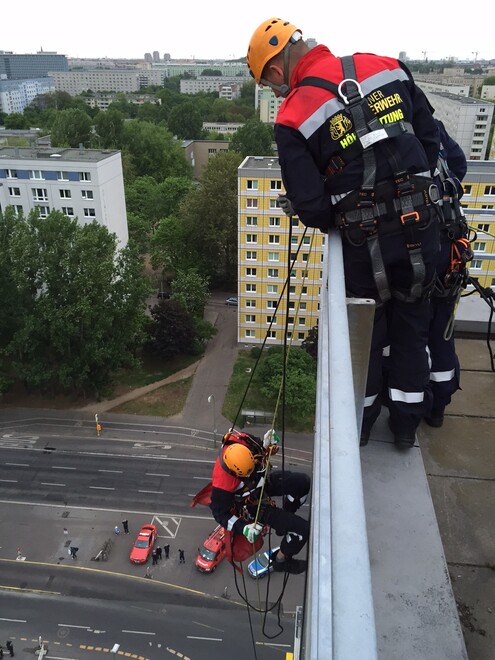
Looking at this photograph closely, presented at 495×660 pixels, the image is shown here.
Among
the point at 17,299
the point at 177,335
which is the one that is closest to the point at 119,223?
the point at 177,335

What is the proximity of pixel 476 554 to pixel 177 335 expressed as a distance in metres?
23.7

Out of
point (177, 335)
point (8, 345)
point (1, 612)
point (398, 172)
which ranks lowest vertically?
point (1, 612)

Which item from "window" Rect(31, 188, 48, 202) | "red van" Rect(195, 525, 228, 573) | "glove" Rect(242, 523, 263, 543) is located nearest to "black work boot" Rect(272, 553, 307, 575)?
"glove" Rect(242, 523, 263, 543)

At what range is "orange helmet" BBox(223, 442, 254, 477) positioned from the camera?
4.86 meters

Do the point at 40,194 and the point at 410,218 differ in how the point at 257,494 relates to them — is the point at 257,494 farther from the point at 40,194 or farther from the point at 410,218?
the point at 40,194

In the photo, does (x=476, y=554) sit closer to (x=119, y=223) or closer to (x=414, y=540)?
(x=414, y=540)

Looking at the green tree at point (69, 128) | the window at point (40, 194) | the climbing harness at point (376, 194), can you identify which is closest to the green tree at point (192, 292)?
the window at point (40, 194)

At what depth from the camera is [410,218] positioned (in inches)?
127

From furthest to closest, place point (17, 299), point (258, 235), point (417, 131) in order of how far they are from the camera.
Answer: point (258, 235), point (17, 299), point (417, 131)

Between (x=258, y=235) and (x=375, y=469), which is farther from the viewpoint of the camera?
(x=258, y=235)

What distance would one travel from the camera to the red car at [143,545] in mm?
16516

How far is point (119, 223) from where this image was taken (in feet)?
101

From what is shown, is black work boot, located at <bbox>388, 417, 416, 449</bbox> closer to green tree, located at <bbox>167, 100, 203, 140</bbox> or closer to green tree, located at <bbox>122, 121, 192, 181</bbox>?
green tree, located at <bbox>122, 121, 192, 181</bbox>

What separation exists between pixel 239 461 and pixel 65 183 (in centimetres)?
2674
